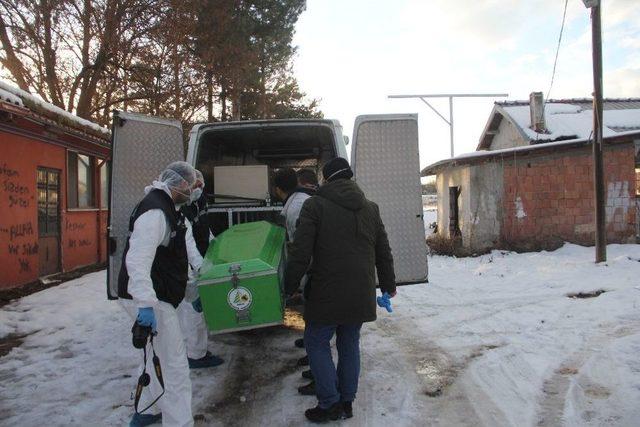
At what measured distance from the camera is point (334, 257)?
3.52 metres

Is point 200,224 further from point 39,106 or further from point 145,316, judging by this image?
point 39,106

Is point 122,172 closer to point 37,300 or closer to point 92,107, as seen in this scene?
point 37,300

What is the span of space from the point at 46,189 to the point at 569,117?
17385 millimetres

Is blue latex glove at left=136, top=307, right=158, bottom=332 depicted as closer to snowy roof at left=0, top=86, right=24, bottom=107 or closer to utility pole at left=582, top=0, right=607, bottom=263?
snowy roof at left=0, top=86, right=24, bottom=107

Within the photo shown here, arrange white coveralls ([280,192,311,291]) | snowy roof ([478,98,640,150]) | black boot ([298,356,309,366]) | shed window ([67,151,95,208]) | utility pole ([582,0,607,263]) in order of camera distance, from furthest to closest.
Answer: snowy roof ([478,98,640,150])
shed window ([67,151,95,208])
utility pole ([582,0,607,263])
black boot ([298,356,309,366])
white coveralls ([280,192,311,291])

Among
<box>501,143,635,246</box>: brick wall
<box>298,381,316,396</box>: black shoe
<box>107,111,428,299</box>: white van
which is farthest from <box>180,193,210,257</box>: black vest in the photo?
<box>501,143,635,246</box>: brick wall

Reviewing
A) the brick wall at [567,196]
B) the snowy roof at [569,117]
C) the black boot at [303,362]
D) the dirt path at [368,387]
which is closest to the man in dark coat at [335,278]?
the dirt path at [368,387]

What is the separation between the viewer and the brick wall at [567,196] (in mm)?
12992

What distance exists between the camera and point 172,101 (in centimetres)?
1780

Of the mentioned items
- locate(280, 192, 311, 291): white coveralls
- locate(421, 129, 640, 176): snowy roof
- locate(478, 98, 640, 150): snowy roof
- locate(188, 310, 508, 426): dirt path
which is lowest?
locate(188, 310, 508, 426): dirt path

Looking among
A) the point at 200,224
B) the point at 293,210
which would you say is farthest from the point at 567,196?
the point at 200,224

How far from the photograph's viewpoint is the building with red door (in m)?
8.47

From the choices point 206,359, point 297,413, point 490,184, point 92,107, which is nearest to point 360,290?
point 297,413

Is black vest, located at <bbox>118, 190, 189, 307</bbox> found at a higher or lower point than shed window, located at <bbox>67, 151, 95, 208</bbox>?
lower
